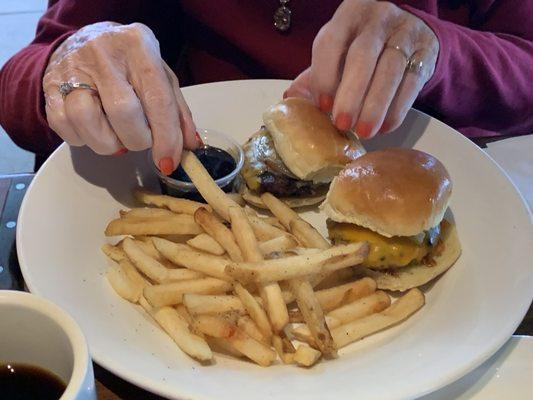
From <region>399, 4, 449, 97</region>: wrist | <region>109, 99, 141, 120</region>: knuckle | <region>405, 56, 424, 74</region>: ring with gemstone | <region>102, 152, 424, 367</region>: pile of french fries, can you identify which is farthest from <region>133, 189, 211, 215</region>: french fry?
<region>399, 4, 449, 97</region>: wrist

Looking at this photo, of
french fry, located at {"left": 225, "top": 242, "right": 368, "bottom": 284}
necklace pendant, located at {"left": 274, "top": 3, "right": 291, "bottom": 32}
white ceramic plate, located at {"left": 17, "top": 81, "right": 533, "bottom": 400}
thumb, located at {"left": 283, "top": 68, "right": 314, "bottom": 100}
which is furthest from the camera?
necklace pendant, located at {"left": 274, "top": 3, "right": 291, "bottom": 32}

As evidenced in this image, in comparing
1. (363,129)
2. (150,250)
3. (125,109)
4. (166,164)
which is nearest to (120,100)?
(125,109)

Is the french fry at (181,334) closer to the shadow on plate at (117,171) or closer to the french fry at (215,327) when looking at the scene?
the french fry at (215,327)

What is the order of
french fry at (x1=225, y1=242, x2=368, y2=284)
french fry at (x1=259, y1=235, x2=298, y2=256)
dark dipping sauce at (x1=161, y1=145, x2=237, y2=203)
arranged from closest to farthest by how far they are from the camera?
french fry at (x1=225, y1=242, x2=368, y2=284)
french fry at (x1=259, y1=235, x2=298, y2=256)
dark dipping sauce at (x1=161, y1=145, x2=237, y2=203)

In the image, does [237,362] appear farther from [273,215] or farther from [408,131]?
[408,131]

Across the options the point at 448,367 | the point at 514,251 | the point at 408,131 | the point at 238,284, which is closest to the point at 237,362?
the point at 238,284

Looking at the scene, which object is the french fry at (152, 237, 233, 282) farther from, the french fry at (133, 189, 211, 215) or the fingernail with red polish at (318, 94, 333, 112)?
the fingernail with red polish at (318, 94, 333, 112)

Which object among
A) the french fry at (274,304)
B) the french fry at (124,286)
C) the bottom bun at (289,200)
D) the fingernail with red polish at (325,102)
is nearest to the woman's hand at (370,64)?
the fingernail with red polish at (325,102)
